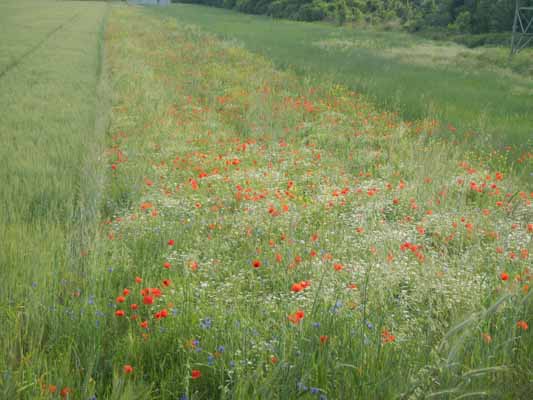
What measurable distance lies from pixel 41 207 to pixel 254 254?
2433mm

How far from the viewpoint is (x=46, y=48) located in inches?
756

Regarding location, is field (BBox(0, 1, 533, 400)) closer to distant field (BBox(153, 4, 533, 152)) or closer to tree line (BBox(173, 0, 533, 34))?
distant field (BBox(153, 4, 533, 152))

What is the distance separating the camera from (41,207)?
500cm

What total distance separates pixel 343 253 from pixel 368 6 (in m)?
57.4

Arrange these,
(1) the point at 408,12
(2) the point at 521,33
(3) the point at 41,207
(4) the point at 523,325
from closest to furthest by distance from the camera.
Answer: (4) the point at 523,325
(3) the point at 41,207
(2) the point at 521,33
(1) the point at 408,12

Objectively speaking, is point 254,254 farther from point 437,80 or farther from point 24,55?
point 24,55

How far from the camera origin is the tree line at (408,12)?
3328cm

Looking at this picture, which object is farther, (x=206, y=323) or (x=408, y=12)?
(x=408, y=12)

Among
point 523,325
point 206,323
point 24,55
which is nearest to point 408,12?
point 24,55

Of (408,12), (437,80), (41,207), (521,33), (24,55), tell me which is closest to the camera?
(41,207)

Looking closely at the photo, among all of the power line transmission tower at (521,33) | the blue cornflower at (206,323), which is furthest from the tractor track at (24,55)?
the power line transmission tower at (521,33)

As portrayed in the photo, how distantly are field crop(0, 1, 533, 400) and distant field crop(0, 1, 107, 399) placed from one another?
0.03 m

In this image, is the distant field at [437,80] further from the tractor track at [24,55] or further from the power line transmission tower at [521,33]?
the tractor track at [24,55]

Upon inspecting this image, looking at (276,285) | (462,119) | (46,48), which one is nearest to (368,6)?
(46,48)
